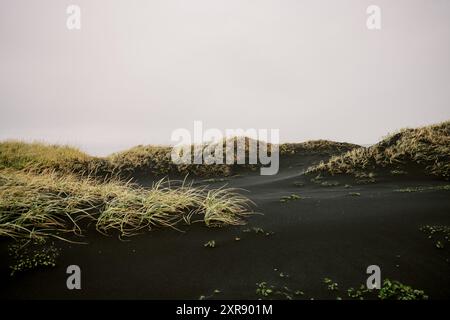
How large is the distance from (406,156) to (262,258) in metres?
7.60

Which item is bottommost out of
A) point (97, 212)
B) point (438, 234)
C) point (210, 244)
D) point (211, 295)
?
point (211, 295)

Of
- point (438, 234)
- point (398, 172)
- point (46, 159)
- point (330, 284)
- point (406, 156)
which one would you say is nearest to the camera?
point (330, 284)

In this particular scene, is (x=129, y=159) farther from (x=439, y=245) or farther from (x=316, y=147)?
(x=439, y=245)

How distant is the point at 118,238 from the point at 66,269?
841 mm

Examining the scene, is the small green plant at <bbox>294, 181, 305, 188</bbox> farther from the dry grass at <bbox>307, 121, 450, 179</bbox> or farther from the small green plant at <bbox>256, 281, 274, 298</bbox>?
the small green plant at <bbox>256, 281, 274, 298</bbox>

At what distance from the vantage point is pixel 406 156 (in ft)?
30.8

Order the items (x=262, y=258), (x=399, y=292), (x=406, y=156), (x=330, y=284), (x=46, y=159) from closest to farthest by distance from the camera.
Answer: (x=399, y=292) → (x=330, y=284) → (x=262, y=258) → (x=406, y=156) → (x=46, y=159)

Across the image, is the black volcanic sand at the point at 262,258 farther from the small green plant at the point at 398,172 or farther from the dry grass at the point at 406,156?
the dry grass at the point at 406,156

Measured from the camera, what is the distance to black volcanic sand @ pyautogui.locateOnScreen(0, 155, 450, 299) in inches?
126

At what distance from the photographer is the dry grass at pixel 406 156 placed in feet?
28.4

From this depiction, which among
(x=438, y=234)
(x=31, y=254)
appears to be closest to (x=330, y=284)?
(x=438, y=234)

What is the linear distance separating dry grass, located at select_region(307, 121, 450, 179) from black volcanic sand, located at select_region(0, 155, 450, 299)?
376 centimetres

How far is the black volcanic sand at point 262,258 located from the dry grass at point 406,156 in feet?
12.3
